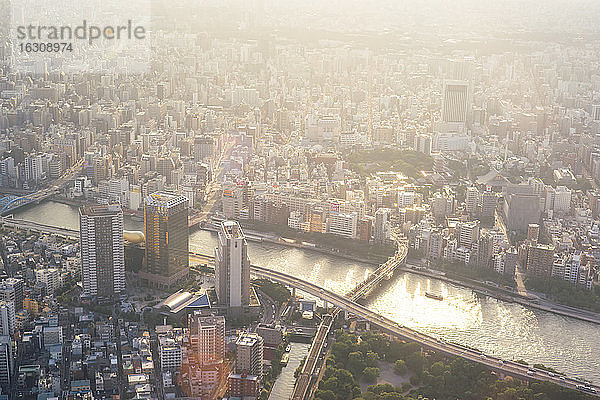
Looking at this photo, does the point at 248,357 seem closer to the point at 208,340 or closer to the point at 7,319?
the point at 208,340

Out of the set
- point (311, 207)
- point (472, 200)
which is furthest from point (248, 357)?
point (472, 200)

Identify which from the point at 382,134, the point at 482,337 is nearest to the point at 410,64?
the point at 382,134

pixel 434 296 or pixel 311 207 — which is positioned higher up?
pixel 311 207

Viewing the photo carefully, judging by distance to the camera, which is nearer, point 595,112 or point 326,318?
point 326,318

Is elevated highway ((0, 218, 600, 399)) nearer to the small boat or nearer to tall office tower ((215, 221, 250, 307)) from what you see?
the small boat

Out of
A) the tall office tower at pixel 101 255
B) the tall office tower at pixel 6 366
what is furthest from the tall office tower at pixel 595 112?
the tall office tower at pixel 6 366
